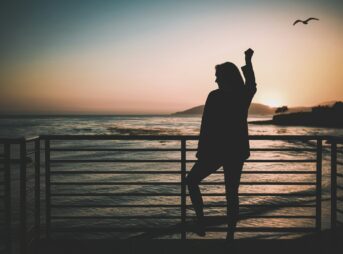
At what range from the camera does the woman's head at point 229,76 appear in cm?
334

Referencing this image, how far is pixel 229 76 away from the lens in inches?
132

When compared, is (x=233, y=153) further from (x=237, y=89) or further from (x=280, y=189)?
(x=280, y=189)

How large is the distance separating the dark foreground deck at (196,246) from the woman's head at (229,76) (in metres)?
1.85

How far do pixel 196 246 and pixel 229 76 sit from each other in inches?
83.9

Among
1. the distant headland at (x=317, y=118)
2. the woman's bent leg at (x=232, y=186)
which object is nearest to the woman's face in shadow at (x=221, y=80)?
the woman's bent leg at (x=232, y=186)

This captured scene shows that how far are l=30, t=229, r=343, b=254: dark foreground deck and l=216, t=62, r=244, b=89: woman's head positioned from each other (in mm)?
1849

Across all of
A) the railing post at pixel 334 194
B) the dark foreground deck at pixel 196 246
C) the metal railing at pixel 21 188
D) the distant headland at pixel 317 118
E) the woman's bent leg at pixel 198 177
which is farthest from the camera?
the distant headland at pixel 317 118

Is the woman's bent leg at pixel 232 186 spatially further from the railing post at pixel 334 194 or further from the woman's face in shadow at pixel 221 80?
the railing post at pixel 334 194

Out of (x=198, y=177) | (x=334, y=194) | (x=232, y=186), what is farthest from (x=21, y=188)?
(x=334, y=194)

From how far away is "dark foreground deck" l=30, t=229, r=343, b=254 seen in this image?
3.76 metres

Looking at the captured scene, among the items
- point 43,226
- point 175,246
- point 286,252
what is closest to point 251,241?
point 286,252

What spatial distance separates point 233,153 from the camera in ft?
11.2

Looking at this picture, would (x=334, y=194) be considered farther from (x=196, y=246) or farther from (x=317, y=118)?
(x=317, y=118)

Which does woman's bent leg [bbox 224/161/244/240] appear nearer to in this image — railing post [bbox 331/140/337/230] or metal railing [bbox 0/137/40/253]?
railing post [bbox 331/140/337/230]
